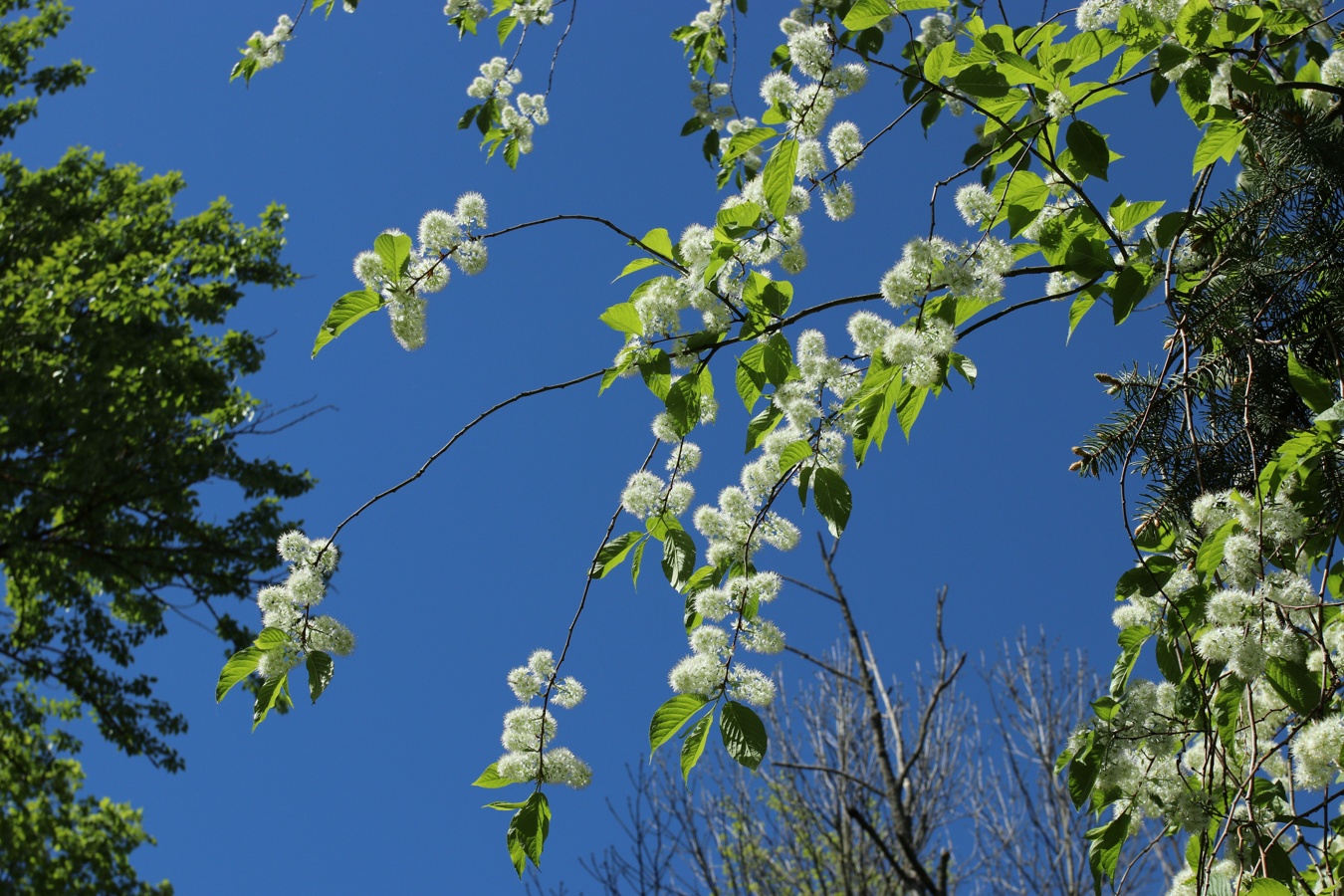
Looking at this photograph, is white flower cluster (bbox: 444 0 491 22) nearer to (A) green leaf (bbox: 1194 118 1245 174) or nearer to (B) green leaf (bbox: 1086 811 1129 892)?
(A) green leaf (bbox: 1194 118 1245 174)

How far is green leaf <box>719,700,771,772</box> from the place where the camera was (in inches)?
52.7

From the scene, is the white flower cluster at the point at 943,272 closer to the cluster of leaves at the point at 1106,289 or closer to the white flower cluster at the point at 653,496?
the cluster of leaves at the point at 1106,289

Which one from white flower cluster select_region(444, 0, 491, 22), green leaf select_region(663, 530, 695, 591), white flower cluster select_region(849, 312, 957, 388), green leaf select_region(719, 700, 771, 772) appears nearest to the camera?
green leaf select_region(719, 700, 771, 772)

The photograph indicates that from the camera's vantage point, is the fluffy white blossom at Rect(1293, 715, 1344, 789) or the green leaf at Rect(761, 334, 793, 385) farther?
the green leaf at Rect(761, 334, 793, 385)

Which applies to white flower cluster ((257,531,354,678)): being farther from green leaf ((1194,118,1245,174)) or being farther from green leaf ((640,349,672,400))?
green leaf ((1194,118,1245,174))

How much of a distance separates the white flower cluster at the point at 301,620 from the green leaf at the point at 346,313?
35 cm

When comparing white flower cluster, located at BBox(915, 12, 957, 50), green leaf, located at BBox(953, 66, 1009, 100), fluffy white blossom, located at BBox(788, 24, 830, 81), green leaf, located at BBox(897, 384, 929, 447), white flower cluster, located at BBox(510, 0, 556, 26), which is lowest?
green leaf, located at BBox(897, 384, 929, 447)

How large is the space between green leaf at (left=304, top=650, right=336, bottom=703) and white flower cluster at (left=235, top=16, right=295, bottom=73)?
2.58m

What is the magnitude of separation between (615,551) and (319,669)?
54 cm

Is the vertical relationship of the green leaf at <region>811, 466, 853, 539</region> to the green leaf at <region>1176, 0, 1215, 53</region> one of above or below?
below

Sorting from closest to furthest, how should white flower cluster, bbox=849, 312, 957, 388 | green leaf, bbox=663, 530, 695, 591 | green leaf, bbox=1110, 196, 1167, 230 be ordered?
1. white flower cluster, bbox=849, 312, 957, 388
2. green leaf, bbox=663, 530, 695, 591
3. green leaf, bbox=1110, 196, 1167, 230

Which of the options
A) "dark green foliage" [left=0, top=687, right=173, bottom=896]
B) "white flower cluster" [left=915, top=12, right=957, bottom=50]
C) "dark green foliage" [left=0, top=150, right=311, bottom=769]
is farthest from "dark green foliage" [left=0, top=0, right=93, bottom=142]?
"white flower cluster" [left=915, top=12, right=957, bottom=50]

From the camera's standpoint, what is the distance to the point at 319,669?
155 cm

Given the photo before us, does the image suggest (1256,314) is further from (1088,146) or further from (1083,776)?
(1083,776)
